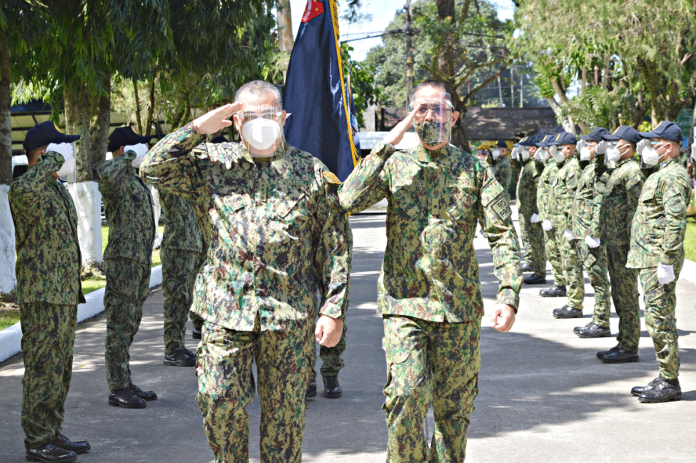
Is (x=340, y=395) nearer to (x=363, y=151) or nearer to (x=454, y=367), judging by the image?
(x=454, y=367)

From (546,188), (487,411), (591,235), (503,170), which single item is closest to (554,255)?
(546,188)

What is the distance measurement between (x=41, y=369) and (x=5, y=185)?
559 centimetres

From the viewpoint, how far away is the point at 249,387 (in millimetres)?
3799

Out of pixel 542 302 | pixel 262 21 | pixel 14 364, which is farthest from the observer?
pixel 262 21

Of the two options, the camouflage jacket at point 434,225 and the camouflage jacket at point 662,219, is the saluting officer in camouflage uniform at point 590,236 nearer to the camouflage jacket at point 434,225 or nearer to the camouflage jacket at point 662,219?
the camouflage jacket at point 662,219

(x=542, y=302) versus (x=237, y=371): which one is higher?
(x=237, y=371)

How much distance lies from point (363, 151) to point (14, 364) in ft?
81.0

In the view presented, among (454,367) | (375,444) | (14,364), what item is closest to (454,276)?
(454,367)

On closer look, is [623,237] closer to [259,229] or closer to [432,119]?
[432,119]

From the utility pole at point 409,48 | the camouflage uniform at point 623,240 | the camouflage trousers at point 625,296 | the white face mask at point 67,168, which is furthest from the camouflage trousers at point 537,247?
the utility pole at point 409,48

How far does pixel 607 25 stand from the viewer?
1928cm

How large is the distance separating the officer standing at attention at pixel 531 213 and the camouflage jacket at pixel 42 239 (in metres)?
8.86

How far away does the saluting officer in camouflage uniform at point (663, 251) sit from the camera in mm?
6336

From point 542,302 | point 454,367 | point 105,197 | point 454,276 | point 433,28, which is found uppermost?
point 433,28
